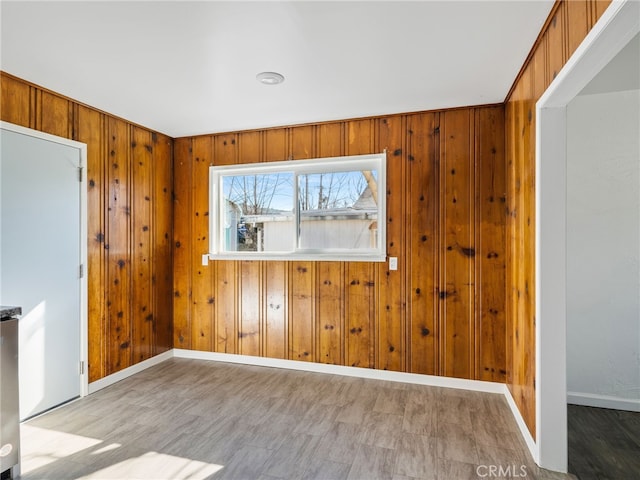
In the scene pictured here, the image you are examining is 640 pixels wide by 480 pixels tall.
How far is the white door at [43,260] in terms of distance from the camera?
8.25 ft

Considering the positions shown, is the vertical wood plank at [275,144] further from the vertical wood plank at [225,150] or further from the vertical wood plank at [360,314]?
the vertical wood plank at [360,314]

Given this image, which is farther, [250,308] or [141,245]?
[250,308]

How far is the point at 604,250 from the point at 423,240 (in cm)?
143

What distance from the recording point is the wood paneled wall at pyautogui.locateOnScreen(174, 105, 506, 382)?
3.13 m

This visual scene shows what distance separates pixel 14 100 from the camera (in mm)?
2533

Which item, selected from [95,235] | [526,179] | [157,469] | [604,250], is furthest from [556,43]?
[95,235]

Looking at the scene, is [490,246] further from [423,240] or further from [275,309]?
[275,309]

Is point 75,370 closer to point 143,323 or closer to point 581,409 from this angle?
point 143,323

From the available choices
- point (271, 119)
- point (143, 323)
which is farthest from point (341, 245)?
point (143, 323)

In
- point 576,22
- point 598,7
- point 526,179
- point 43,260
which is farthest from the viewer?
point 43,260

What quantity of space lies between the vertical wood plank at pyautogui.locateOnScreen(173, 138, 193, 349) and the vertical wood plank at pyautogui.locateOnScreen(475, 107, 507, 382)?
3.12 m

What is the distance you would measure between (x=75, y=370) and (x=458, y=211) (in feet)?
12.0

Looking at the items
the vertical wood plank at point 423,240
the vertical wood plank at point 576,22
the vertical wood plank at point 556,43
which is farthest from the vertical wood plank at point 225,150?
the vertical wood plank at point 576,22

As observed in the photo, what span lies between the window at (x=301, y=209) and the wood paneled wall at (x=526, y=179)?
3.66 feet
